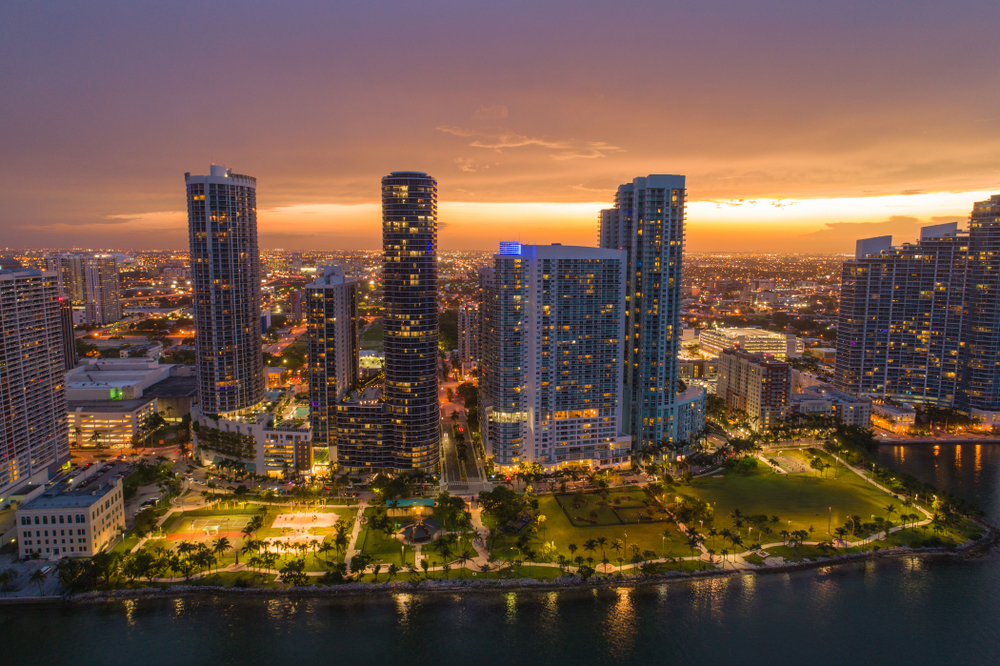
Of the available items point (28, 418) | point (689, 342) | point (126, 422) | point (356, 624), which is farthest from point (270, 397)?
point (689, 342)

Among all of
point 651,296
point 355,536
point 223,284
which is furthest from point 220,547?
point 651,296

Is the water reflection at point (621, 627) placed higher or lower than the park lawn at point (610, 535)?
lower

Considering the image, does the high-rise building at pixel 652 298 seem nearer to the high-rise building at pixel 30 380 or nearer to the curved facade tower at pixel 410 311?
the curved facade tower at pixel 410 311

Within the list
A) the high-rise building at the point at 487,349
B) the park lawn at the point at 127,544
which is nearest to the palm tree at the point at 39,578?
the park lawn at the point at 127,544

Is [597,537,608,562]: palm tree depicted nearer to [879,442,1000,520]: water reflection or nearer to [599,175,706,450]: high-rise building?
[599,175,706,450]: high-rise building

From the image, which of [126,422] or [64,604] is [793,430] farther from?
[126,422]

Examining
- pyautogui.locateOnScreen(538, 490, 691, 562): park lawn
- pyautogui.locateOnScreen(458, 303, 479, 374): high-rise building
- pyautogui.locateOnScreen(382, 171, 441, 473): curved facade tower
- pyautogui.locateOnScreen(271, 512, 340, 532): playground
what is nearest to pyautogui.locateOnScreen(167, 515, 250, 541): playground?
pyautogui.locateOnScreen(271, 512, 340, 532): playground
